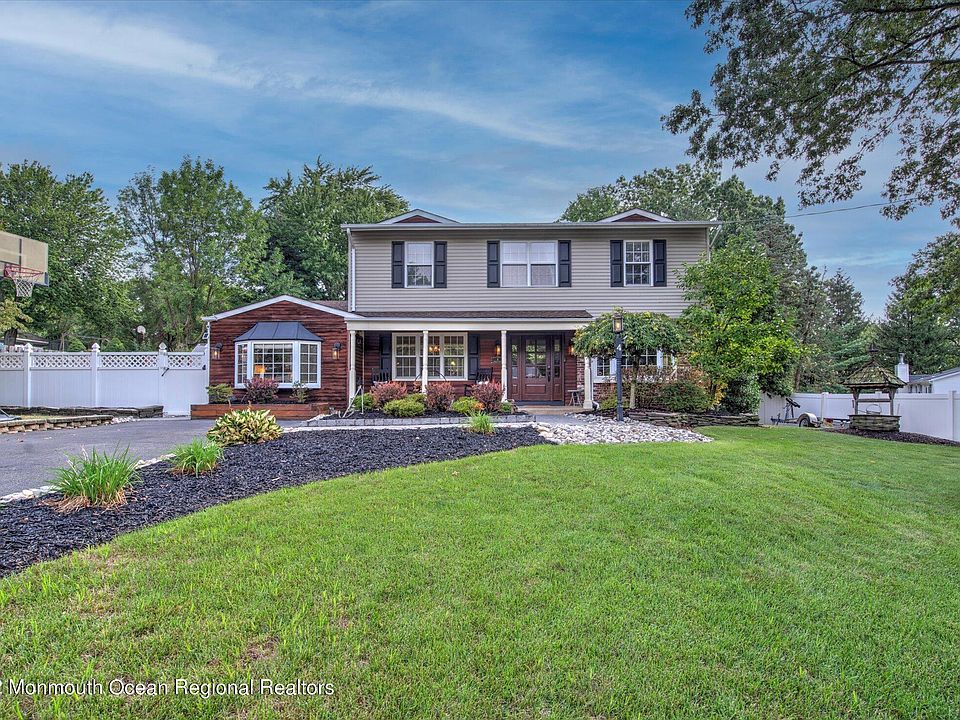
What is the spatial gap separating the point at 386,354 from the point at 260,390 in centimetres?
358

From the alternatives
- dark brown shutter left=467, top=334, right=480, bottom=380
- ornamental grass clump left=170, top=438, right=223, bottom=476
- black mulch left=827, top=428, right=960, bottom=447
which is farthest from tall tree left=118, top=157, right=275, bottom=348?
black mulch left=827, top=428, right=960, bottom=447

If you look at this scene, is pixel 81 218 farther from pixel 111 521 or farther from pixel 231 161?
pixel 111 521

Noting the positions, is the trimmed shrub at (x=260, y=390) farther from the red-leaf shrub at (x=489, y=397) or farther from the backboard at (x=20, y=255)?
the red-leaf shrub at (x=489, y=397)

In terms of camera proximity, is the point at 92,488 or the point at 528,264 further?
the point at 528,264

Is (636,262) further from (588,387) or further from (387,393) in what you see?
(387,393)

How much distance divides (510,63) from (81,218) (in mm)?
18370

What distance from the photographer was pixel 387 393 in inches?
440

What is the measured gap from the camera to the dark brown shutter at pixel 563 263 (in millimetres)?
14641

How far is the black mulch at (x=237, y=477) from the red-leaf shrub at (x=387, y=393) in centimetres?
282

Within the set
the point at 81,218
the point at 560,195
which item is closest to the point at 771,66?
the point at 560,195

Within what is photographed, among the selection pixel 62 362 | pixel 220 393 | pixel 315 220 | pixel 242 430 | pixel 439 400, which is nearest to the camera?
pixel 242 430

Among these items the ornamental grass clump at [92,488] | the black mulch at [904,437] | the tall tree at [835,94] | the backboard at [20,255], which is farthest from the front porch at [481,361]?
the ornamental grass clump at [92,488]

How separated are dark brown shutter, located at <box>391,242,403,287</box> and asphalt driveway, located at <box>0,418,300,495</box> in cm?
578

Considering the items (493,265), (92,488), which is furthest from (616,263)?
(92,488)
